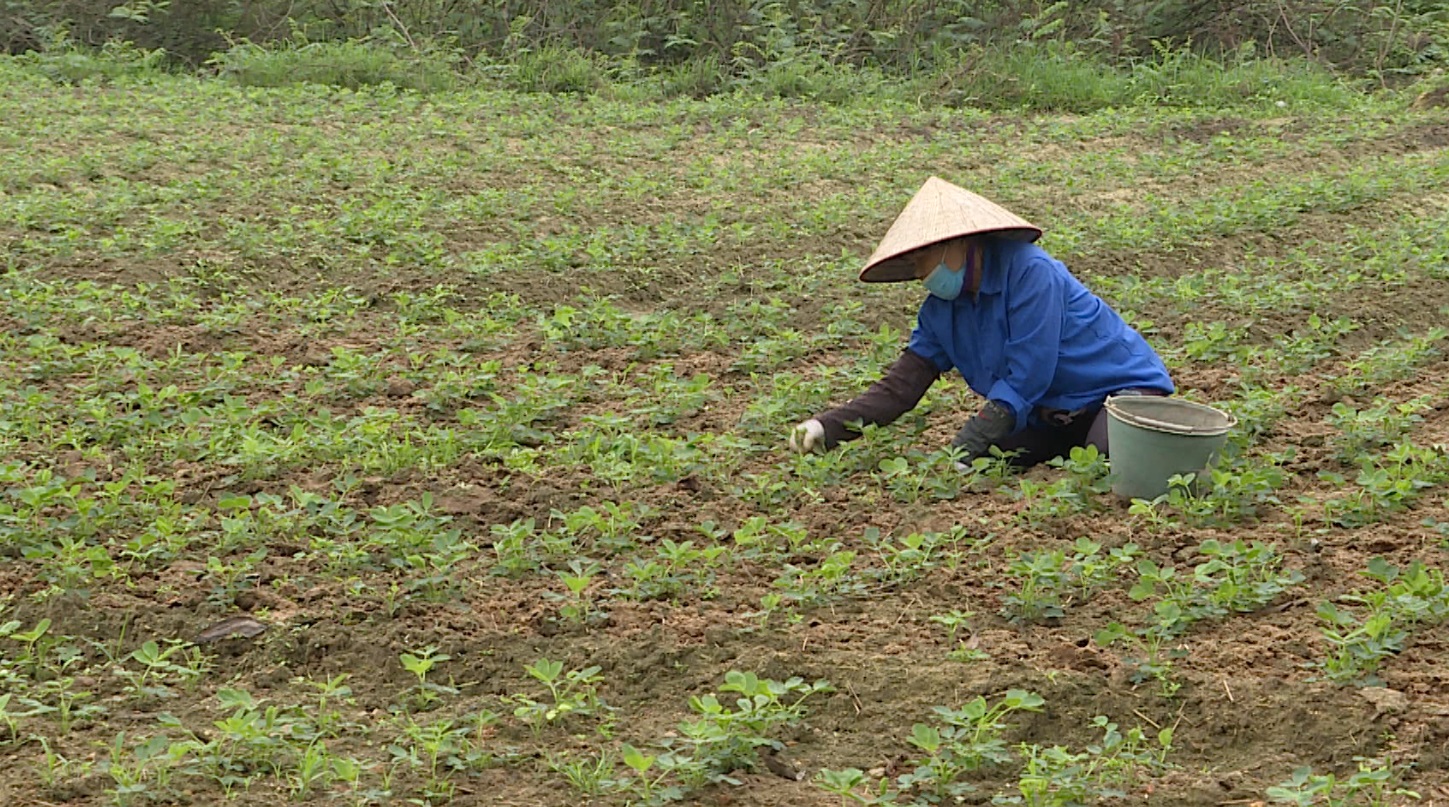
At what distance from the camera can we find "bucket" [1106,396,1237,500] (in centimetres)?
449

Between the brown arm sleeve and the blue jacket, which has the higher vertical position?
the blue jacket

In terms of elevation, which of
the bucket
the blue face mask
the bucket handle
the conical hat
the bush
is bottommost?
the bush

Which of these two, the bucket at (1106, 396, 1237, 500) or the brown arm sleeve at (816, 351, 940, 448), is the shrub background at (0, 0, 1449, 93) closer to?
the brown arm sleeve at (816, 351, 940, 448)

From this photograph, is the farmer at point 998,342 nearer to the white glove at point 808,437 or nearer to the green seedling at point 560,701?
the white glove at point 808,437

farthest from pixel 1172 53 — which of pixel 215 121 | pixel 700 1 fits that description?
pixel 215 121

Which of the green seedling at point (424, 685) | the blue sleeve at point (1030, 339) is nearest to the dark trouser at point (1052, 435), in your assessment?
the blue sleeve at point (1030, 339)

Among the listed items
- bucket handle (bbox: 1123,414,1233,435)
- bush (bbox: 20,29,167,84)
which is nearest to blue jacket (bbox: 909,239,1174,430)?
bucket handle (bbox: 1123,414,1233,435)

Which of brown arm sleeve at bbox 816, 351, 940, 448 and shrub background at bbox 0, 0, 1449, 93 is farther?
shrub background at bbox 0, 0, 1449, 93

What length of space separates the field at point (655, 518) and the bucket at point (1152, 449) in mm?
76

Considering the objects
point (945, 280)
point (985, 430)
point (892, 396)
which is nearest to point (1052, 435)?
point (985, 430)

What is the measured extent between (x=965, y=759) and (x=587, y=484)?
2.02 meters

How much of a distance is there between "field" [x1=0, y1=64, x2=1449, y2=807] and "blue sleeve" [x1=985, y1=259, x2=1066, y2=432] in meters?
0.26

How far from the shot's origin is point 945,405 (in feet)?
19.0

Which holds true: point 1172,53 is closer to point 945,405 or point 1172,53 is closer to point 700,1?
point 700,1
